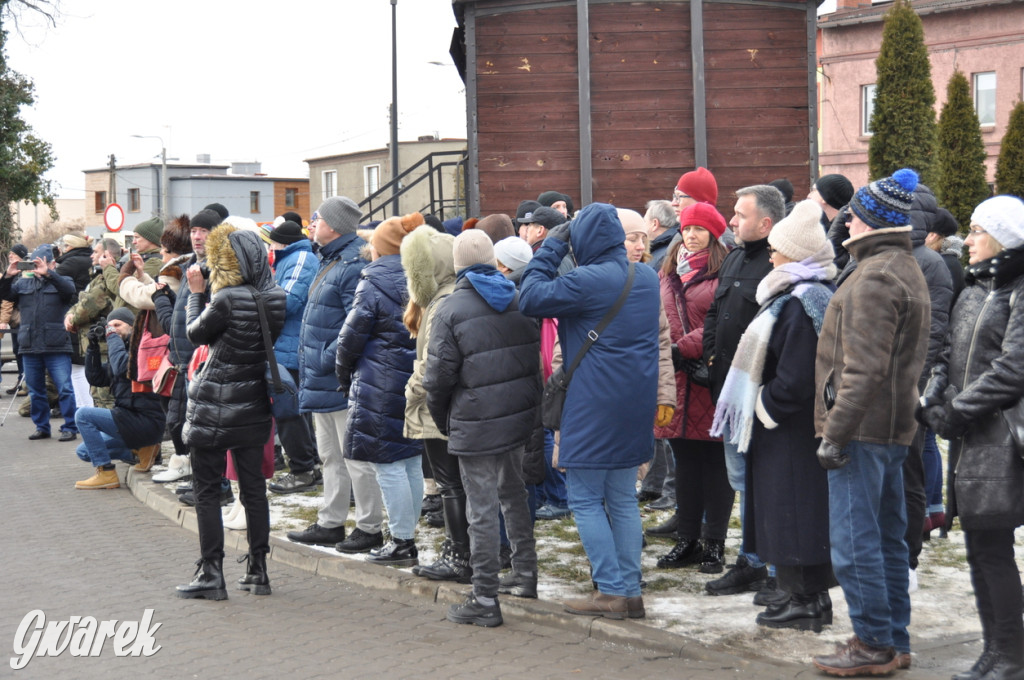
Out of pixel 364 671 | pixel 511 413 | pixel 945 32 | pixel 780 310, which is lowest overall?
pixel 364 671

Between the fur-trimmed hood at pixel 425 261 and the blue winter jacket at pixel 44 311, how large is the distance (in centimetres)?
779

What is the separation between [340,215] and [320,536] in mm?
2224

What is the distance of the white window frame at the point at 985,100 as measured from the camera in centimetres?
3812

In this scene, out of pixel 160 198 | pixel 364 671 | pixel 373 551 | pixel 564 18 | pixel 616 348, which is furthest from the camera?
pixel 160 198

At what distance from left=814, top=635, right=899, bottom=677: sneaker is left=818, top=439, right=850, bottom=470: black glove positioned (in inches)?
30.8

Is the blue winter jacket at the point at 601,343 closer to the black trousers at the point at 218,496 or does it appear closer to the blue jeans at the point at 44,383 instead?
the black trousers at the point at 218,496

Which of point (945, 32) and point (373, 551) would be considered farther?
point (945, 32)

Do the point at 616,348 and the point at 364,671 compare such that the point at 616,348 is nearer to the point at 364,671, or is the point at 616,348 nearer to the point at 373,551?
the point at 364,671

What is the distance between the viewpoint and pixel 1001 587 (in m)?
4.72

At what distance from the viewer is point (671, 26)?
13570mm

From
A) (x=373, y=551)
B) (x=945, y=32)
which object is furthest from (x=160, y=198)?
(x=373, y=551)

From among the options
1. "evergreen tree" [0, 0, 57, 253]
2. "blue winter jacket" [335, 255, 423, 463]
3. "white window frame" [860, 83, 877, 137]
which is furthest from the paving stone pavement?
"white window frame" [860, 83, 877, 137]

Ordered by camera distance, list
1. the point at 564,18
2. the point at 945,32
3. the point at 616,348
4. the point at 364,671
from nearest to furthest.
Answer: the point at 364,671 < the point at 616,348 < the point at 564,18 < the point at 945,32

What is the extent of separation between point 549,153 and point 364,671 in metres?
9.19
